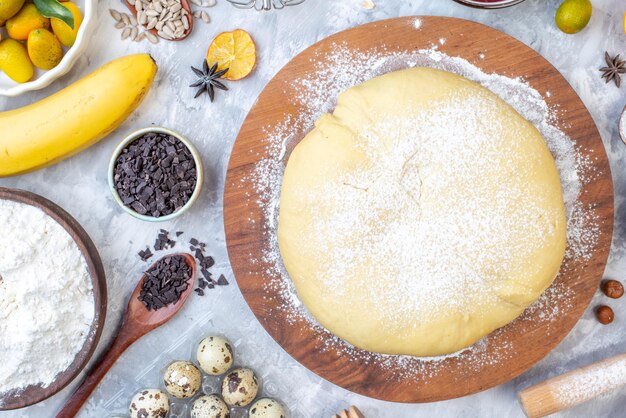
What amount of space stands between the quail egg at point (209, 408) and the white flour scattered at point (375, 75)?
38 cm

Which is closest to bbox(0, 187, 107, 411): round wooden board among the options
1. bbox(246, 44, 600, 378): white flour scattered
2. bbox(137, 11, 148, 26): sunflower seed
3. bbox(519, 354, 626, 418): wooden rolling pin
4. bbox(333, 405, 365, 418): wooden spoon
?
bbox(246, 44, 600, 378): white flour scattered

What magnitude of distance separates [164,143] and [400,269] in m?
0.79

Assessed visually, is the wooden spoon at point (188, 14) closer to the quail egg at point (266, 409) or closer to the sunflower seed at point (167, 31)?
the sunflower seed at point (167, 31)

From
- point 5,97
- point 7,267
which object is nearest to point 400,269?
point 7,267

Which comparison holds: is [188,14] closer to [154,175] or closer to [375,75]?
[154,175]

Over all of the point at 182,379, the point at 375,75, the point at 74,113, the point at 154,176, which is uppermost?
the point at 375,75

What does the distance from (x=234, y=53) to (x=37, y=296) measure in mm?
906

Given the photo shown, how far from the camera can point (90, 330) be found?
1.76 metres

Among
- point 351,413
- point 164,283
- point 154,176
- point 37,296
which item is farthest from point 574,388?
A: point 37,296

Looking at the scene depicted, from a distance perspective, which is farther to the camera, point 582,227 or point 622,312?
point 622,312

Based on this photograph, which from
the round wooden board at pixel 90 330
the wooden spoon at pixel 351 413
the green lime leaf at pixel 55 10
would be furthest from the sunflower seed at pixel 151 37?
the wooden spoon at pixel 351 413

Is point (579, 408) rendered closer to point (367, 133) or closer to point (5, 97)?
point (367, 133)

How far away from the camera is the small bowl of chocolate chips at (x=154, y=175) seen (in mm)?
1790

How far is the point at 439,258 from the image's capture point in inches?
59.4
